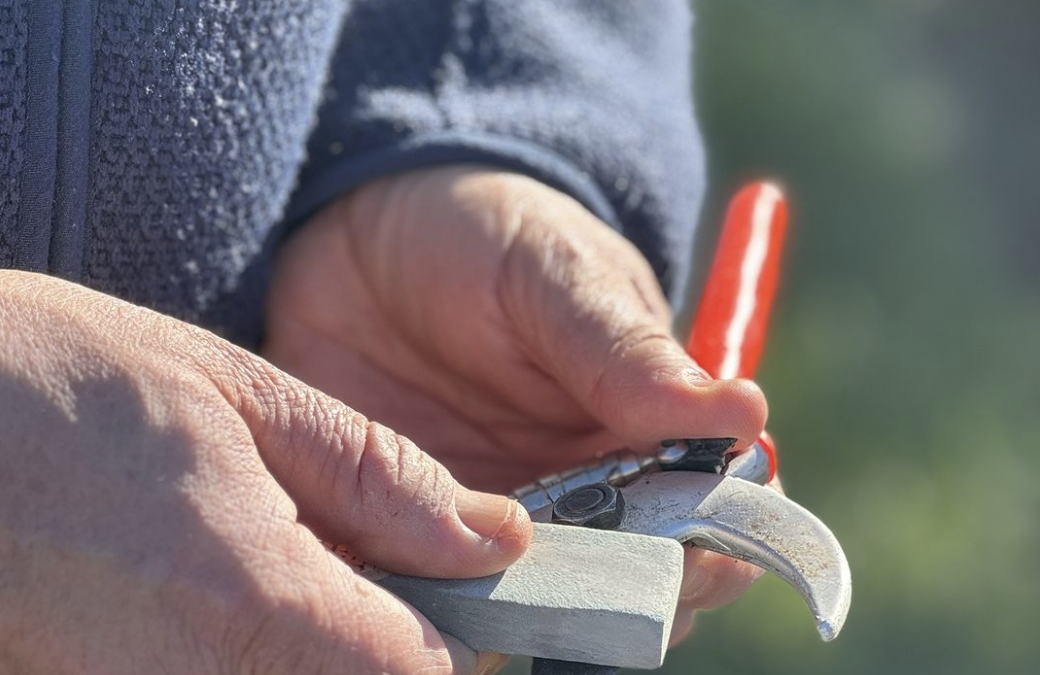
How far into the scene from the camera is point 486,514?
70cm

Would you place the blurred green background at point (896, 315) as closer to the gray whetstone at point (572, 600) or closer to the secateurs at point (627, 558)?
the secateurs at point (627, 558)

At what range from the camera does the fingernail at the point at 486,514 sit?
0.70 m

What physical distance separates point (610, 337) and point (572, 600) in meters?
0.31

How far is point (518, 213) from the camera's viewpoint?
110cm

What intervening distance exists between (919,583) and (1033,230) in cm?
106

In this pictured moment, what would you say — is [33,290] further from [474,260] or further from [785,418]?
[785,418]

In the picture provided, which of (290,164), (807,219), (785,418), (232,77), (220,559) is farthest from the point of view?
(807,219)

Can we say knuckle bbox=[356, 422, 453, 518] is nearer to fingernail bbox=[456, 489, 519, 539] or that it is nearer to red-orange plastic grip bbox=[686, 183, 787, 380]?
fingernail bbox=[456, 489, 519, 539]

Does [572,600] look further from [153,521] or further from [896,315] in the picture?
[896,315]

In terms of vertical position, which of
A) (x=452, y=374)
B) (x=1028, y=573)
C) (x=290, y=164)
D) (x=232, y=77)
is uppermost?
(x=232, y=77)

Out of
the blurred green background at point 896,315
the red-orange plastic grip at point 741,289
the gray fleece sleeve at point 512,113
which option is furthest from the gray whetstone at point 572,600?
the blurred green background at point 896,315

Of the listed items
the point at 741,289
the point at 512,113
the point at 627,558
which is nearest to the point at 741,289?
the point at 741,289

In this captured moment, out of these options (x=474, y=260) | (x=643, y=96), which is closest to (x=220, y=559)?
(x=474, y=260)

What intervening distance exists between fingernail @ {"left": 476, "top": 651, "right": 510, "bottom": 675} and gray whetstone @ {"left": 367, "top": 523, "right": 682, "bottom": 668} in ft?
0.04
